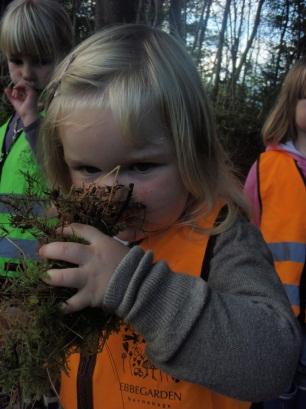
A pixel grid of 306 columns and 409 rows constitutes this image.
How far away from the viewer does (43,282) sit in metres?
0.98

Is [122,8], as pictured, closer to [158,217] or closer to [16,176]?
[16,176]

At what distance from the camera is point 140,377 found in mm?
1334

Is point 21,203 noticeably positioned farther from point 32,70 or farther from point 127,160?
point 32,70

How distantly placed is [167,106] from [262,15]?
7.02m

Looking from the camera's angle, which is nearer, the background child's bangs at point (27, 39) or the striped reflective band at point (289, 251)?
the striped reflective band at point (289, 251)

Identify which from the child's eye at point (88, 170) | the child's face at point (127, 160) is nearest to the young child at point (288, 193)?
the child's face at point (127, 160)

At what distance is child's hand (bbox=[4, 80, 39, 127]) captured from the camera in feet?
8.43

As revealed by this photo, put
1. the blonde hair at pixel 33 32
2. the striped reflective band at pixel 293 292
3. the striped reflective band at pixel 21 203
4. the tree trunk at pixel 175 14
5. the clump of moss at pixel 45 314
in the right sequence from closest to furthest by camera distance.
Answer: the clump of moss at pixel 45 314 → the striped reflective band at pixel 21 203 → the striped reflective band at pixel 293 292 → the blonde hair at pixel 33 32 → the tree trunk at pixel 175 14

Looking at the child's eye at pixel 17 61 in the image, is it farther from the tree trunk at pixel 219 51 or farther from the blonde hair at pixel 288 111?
the tree trunk at pixel 219 51

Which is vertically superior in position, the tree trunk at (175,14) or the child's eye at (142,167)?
the tree trunk at (175,14)

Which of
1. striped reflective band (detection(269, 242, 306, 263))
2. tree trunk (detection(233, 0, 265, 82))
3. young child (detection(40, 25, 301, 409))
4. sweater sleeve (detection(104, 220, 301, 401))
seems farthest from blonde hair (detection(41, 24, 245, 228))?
tree trunk (detection(233, 0, 265, 82))

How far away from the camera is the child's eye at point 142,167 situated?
4.11ft

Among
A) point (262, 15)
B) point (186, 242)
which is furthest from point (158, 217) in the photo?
point (262, 15)

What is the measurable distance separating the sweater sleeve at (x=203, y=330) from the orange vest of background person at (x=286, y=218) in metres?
1.39
